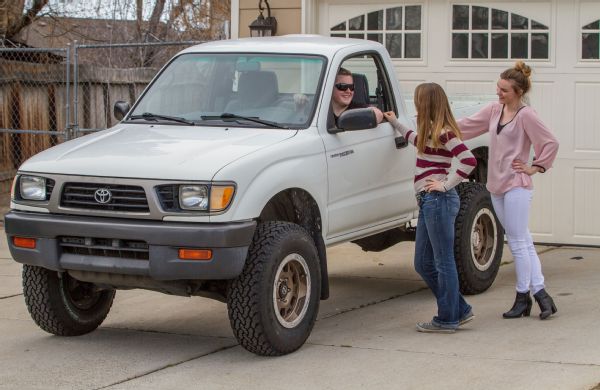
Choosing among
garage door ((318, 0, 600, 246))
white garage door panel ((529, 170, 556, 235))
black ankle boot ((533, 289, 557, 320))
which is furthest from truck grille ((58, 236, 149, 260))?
white garage door panel ((529, 170, 556, 235))

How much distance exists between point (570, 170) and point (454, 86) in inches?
57.0

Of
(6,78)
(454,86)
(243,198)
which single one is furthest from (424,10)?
(6,78)

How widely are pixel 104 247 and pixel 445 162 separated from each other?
232 centimetres

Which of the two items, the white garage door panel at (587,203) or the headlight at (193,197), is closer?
the headlight at (193,197)

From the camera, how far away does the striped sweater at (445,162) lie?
7.51 meters

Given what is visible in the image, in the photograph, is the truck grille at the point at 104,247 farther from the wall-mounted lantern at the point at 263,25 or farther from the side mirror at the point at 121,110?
the wall-mounted lantern at the point at 263,25

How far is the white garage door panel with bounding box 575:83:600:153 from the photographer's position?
36.5 feet

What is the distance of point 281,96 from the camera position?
7.84 meters

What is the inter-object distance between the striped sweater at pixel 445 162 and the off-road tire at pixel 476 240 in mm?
1171

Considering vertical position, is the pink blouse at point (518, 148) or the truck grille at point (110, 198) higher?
the pink blouse at point (518, 148)

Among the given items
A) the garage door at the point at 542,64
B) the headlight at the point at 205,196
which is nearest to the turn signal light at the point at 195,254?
the headlight at the point at 205,196

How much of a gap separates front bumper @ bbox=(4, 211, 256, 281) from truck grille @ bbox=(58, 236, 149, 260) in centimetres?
3

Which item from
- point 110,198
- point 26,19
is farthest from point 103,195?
point 26,19

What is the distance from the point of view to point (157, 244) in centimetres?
665
